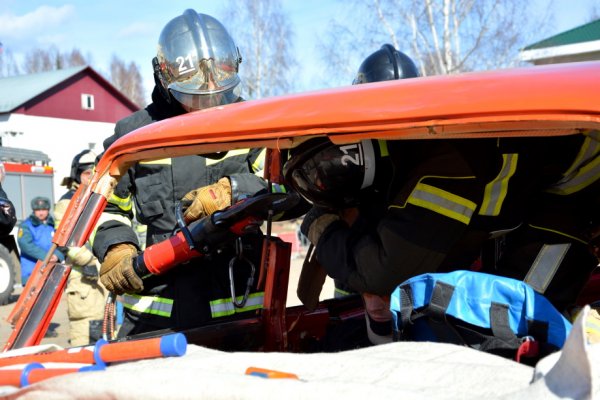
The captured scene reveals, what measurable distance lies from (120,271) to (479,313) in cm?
140

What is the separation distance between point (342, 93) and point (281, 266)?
3.27 ft

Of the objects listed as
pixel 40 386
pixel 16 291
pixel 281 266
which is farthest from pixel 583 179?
pixel 16 291

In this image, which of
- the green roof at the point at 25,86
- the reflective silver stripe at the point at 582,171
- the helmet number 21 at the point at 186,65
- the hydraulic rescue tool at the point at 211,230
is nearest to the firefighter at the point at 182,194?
the helmet number 21 at the point at 186,65

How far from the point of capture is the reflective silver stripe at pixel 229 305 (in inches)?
106

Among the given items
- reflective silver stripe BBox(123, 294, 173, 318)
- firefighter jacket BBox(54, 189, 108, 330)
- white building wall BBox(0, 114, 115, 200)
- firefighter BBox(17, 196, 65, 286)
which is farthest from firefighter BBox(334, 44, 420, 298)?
white building wall BBox(0, 114, 115, 200)

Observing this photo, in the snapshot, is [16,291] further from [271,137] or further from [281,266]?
[271,137]

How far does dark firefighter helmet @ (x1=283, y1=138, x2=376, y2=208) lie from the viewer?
6.39 ft

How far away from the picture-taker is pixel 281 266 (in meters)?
2.50

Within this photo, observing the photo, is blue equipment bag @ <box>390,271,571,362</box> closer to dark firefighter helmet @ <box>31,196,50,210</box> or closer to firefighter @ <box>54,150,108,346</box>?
firefighter @ <box>54,150,108,346</box>

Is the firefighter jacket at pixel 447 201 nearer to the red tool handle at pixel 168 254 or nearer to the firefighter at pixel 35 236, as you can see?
the red tool handle at pixel 168 254

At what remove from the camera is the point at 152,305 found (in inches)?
108

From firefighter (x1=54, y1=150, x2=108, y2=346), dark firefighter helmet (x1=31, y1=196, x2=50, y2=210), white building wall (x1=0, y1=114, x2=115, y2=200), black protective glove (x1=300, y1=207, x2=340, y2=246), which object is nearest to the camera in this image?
black protective glove (x1=300, y1=207, x2=340, y2=246)

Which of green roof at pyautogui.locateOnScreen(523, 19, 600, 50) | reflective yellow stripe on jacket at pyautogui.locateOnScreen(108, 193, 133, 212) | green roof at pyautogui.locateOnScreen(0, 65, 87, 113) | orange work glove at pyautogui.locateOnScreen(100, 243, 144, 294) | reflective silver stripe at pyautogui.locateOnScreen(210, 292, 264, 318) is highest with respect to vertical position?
green roof at pyautogui.locateOnScreen(0, 65, 87, 113)

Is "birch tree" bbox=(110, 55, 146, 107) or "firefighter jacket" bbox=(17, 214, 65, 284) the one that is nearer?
"firefighter jacket" bbox=(17, 214, 65, 284)
